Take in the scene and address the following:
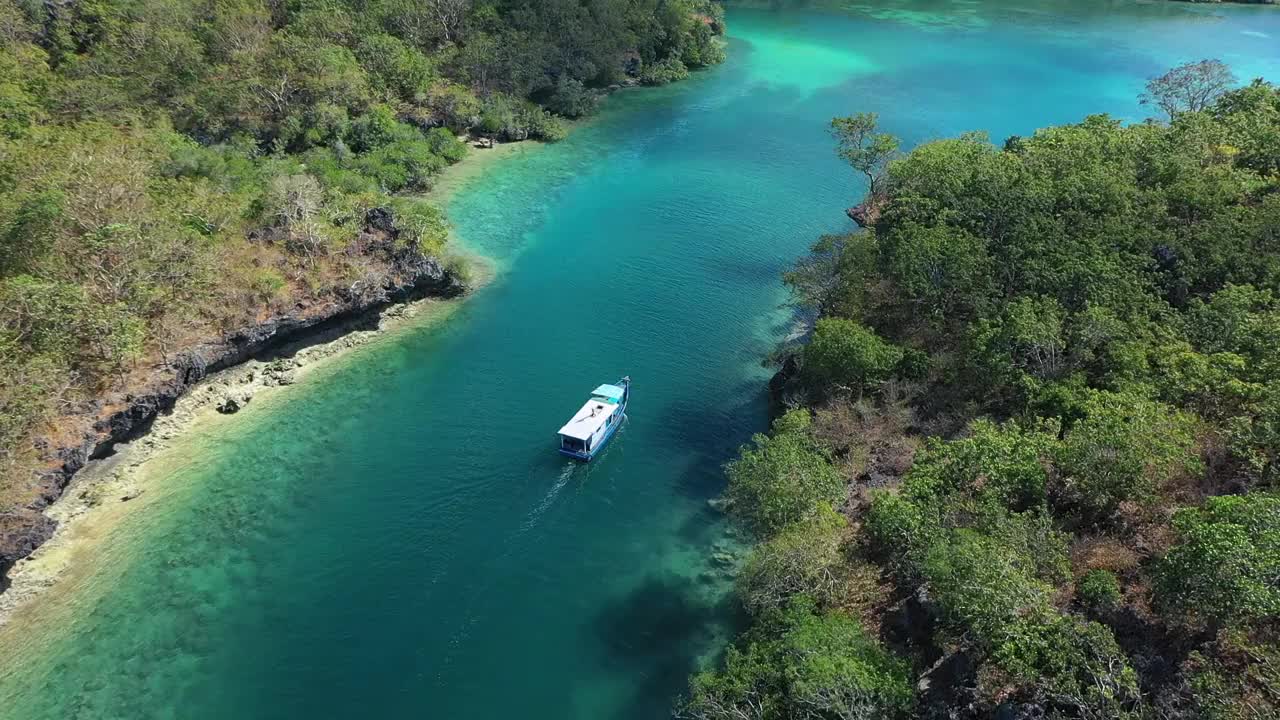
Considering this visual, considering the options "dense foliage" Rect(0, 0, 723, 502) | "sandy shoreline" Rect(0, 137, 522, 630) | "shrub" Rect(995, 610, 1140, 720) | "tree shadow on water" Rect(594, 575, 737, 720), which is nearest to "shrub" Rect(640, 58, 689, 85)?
"dense foliage" Rect(0, 0, 723, 502)

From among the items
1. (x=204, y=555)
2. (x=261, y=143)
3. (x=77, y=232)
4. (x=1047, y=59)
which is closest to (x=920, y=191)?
(x=204, y=555)

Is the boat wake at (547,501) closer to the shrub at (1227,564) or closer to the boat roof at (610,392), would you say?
the boat roof at (610,392)

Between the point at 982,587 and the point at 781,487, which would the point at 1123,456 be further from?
the point at 781,487

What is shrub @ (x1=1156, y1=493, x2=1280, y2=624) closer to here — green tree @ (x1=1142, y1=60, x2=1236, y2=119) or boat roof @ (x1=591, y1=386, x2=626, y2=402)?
boat roof @ (x1=591, y1=386, x2=626, y2=402)

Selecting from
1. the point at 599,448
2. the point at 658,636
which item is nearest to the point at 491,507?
the point at 599,448

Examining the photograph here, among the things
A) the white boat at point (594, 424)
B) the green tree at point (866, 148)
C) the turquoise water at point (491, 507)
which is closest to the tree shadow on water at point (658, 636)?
A: the turquoise water at point (491, 507)

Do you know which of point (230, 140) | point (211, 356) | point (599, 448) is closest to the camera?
point (599, 448)
